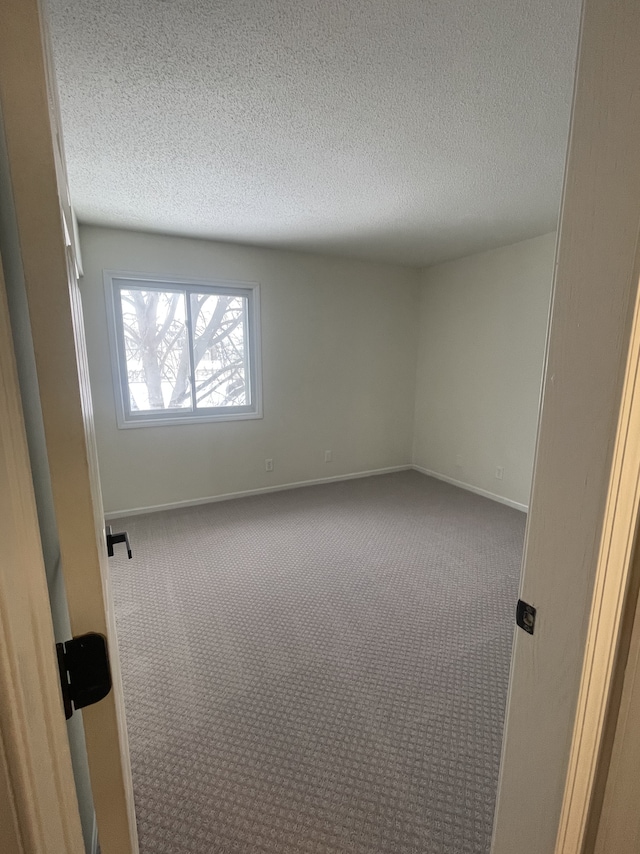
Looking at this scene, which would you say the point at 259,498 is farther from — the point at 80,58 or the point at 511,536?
the point at 80,58

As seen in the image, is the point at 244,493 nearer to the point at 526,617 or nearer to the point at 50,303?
the point at 526,617

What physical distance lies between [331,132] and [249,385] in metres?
2.44

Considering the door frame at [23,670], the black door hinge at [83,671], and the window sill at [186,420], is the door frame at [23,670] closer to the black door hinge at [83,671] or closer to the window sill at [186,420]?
the black door hinge at [83,671]

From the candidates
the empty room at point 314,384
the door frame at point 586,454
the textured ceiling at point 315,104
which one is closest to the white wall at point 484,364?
the empty room at point 314,384

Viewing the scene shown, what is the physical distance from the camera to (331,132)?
1.67 metres

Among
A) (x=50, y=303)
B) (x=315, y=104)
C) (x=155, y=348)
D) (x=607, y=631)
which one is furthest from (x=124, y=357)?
(x=607, y=631)

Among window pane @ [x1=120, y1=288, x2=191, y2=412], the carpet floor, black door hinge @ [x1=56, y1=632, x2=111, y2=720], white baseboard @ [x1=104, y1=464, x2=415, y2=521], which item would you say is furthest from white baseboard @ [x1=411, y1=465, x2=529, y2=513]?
black door hinge @ [x1=56, y1=632, x2=111, y2=720]

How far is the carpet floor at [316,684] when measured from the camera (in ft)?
3.95

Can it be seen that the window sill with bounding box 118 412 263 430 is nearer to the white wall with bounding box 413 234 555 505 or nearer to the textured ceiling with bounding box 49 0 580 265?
the textured ceiling with bounding box 49 0 580 265

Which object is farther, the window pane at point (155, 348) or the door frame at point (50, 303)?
the window pane at point (155, 348)

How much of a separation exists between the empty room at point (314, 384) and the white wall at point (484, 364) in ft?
0.09

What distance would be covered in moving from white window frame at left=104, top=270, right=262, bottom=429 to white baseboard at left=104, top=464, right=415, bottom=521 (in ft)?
2.44

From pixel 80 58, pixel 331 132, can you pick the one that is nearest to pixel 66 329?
pixel 80 58

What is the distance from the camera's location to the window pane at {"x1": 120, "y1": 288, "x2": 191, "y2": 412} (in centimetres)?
328
